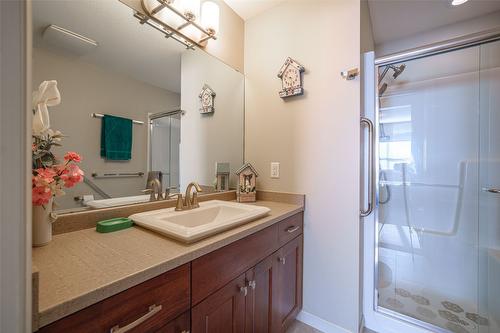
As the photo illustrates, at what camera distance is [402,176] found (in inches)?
80.0

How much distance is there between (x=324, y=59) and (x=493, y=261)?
2.12 metres

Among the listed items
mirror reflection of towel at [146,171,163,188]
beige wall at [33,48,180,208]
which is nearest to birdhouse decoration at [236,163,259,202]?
mirror reflection of towel at [146,171,163,188]

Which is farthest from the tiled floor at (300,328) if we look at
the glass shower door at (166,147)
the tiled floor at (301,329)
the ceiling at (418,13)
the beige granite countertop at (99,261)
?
the ceiling at (418,13)

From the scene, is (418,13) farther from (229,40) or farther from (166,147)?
(166,147)

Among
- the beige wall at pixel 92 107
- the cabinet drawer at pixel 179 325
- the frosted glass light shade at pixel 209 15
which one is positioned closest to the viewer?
the cabinet drawer at pixel 179 325

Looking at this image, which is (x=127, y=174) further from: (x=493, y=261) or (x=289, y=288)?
(x=493, y=261)

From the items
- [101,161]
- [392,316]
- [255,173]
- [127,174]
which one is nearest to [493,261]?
[392,316]

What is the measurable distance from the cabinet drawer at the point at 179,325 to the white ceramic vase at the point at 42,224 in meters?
0.53

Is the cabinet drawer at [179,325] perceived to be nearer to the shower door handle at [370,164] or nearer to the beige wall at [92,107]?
the beige wall at [92,107]

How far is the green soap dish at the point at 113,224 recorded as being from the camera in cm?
87

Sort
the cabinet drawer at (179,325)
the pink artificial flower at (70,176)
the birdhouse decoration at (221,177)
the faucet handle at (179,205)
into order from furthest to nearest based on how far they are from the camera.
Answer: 1. the birdhouse decoration at (221,177)
2. the faucet handle at (179,205)
3. the pink artificial flower at (70,176)
4. the cabinet drawer at (179,325)

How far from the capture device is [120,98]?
1.07 m

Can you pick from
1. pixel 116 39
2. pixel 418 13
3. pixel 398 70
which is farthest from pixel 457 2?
pixel 116 39

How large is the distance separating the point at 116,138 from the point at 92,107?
17cm
